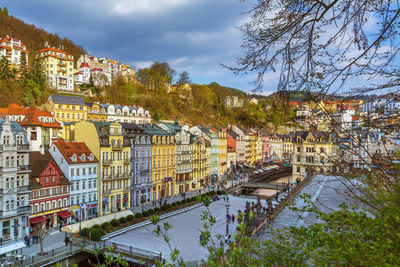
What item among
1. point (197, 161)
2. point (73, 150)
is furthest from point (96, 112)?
point (73, 150)

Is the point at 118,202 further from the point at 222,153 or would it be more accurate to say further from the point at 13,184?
the point at 222,153

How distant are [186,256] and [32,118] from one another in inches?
1404

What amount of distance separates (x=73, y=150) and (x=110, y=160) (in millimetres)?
4890

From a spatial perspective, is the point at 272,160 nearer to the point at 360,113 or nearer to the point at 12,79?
the point at 12,79

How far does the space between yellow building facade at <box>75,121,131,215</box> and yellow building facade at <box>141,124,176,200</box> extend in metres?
6.46

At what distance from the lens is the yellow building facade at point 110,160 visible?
39.5 meters

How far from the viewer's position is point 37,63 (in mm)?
69562

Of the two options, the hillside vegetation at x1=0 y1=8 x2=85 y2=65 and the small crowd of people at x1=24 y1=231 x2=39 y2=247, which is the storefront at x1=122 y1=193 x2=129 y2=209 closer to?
the small crowd of people at x1=24 y1=231 x2=39 y2=247

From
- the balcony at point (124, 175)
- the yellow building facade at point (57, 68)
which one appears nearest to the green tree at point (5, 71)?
the yellow building facade at point (57, 68)

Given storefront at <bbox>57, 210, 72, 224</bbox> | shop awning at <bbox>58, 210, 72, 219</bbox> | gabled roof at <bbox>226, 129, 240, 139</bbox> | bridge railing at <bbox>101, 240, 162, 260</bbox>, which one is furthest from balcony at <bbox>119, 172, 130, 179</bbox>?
gabled roof at <bbox>226, 129, 240, 139</bbox>

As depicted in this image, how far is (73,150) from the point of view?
37.4 metres

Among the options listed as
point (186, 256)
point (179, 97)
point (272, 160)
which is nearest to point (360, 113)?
point (186, 256)

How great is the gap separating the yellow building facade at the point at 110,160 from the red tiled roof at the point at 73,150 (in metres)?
1.05

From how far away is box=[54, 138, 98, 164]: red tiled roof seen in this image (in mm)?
36094
